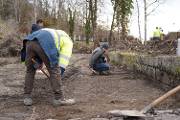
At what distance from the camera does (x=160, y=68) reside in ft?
35.0

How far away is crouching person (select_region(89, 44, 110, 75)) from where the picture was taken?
14.8 m

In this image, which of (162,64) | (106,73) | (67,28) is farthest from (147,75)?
(67,28)

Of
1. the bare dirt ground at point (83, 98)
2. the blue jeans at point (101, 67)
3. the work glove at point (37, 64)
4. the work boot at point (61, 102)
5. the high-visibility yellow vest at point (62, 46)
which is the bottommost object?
the bare dirt ground at point (83, 98)

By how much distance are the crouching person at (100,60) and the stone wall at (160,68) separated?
0.87 m

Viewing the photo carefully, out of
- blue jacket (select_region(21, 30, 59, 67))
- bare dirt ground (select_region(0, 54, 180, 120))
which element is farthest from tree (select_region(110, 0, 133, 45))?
blue jacket (select_region(21, 30, 59, 67))

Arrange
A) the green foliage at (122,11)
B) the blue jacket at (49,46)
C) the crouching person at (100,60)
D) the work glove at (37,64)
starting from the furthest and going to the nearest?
the green foliage at (122,11), the crouching person at (100,60), the work glove at (37,64), the blue jacket at (49,46)

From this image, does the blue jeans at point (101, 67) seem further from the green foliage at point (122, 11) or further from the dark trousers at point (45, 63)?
the green foliage at point (122, 11)

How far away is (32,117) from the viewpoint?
7.20 m

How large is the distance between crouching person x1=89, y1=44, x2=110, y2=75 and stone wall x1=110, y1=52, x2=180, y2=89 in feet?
2.86

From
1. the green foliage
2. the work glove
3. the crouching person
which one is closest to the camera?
the work glove

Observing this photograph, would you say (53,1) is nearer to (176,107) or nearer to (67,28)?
(67,28)

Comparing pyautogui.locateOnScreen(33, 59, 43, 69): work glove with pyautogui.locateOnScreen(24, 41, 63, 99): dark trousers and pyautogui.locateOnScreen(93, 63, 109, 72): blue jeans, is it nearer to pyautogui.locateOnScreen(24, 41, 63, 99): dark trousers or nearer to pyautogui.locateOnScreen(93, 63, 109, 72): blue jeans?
pyautogui.locateOnScreen(24, 41, 63, 99): dark trousers

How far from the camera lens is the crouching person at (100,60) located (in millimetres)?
14805

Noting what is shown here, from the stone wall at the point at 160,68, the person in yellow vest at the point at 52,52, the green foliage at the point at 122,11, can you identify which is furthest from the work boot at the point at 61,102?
the green foliage at the point at 122,11
